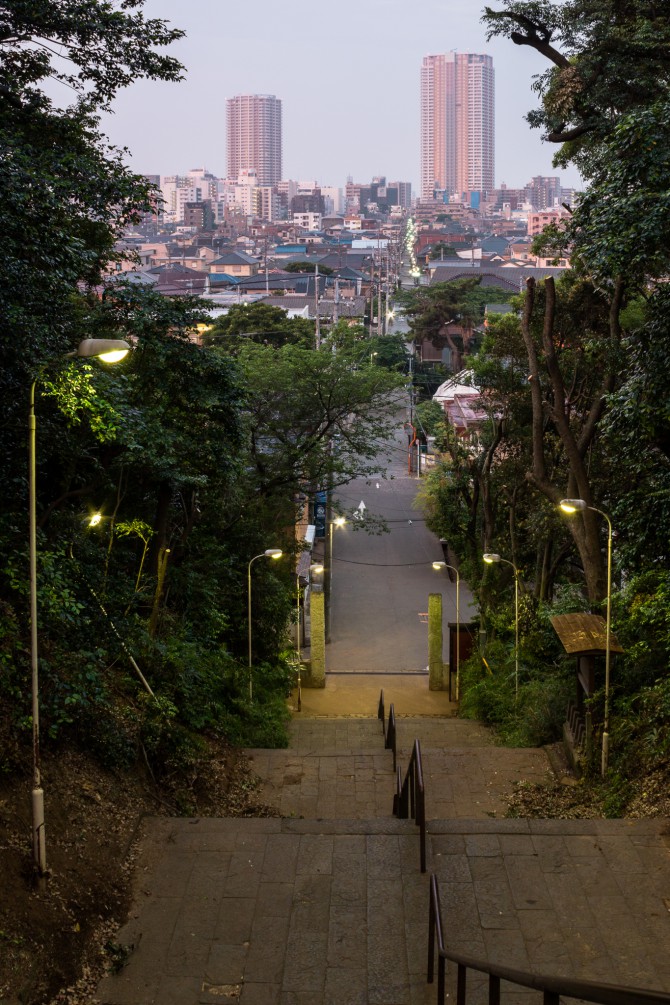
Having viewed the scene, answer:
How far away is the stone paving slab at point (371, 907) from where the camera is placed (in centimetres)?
733

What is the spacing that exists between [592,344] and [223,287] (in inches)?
2860

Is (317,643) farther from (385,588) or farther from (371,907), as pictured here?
(371,907)

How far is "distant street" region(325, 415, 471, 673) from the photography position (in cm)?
2600

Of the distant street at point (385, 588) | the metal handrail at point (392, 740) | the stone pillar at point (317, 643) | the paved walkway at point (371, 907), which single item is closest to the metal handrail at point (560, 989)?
the paved walkway at point (371, 907)

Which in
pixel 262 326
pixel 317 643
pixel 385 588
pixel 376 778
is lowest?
pixel 385 588

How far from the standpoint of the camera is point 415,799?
10.0 meters

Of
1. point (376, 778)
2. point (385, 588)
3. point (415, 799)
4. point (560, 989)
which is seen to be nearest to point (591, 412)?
point (376, 778)

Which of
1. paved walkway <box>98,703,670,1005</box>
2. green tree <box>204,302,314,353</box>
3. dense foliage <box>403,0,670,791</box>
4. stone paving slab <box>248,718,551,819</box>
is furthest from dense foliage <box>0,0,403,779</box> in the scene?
green tree <box>204,302,314,353</box>

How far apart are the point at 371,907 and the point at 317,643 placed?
14188mm

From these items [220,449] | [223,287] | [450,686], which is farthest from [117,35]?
[223,287]

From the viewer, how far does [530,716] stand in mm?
14992

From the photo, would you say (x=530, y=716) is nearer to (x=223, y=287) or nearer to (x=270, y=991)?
(x=270, y=991)

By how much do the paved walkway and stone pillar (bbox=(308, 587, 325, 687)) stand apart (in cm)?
1253

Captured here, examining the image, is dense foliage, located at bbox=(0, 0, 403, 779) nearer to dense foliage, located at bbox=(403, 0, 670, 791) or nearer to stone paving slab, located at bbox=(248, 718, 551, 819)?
stone paving slab, located at bbox=(248, 718, 551, 819)
